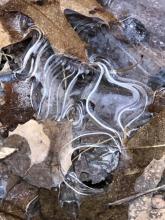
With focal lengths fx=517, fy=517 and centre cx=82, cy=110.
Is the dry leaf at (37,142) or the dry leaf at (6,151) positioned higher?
the dry leaf at (37,142)

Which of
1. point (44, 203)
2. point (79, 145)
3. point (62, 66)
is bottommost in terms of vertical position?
point (44, 203)

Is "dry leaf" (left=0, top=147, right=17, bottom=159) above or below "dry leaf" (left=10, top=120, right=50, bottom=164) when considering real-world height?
below

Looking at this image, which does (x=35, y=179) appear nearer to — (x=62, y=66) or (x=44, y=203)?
(x=44, y=203)

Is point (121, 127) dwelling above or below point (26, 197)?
above

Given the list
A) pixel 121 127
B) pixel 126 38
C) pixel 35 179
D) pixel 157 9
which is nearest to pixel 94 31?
pixel 126 38

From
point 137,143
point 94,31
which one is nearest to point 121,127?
point 137,143

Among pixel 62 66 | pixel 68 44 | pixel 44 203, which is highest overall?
pixel 68 44

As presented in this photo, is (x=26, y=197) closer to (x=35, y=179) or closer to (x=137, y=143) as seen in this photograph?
(x=35, y=179)

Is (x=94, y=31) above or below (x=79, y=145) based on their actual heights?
above
